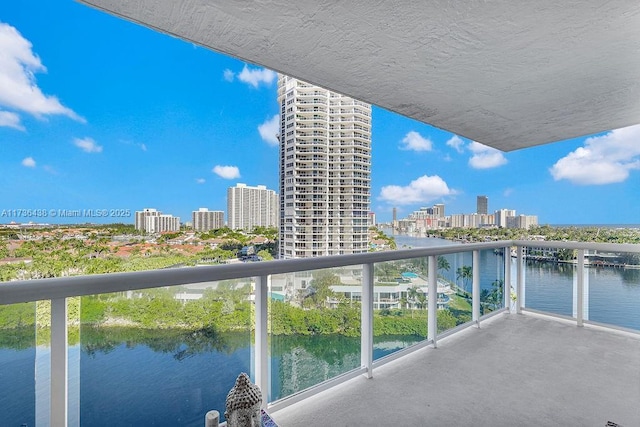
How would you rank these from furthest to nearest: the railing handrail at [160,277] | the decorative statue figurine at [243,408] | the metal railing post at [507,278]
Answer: the metal railing post at [507,278] < the railing handrail at [160,277] < the decorative statue figurine at [243,408]

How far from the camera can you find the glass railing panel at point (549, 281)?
13.2 ft

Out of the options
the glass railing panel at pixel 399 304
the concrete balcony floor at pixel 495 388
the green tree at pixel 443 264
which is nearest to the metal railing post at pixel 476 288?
the concrete balcony floor at pixel 495 388

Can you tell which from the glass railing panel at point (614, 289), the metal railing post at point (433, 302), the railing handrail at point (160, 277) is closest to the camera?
the railing handrail at point (160, 277)

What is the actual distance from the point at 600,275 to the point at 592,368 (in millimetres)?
1665

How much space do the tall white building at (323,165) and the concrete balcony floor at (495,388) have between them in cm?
322

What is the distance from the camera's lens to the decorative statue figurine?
1089 millimetres

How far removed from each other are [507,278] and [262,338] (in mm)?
3886

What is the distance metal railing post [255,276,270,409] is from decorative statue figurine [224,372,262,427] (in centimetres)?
86

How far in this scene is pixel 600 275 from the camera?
379 cm

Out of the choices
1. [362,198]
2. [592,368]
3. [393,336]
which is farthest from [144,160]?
[592,368]

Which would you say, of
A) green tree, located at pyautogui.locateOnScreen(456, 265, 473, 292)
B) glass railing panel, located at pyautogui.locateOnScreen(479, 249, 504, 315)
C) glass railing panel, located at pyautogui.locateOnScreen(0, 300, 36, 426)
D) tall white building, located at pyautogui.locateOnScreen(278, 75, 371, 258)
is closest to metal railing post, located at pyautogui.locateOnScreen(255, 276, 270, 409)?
glass railing panel, located at pyautogui.locateOnScreen(0, 300, 36, 426)

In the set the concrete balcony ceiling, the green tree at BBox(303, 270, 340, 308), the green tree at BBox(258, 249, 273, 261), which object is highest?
the concrete balcony ceiling

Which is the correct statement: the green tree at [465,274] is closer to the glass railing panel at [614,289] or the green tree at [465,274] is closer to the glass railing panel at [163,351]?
the glass railing panel at [614,289]

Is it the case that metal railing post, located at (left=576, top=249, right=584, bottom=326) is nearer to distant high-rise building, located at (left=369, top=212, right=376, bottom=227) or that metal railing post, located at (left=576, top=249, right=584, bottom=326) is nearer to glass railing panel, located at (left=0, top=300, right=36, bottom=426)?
distant high-rise building, located at (left=369, top=212, right=376, bottom=227)
